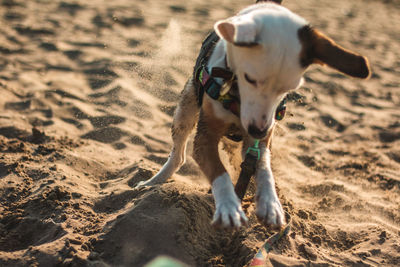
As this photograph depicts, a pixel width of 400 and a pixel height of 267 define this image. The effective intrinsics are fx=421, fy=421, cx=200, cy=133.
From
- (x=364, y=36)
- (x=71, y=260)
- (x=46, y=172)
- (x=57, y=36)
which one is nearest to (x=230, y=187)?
(x=71, y=260)

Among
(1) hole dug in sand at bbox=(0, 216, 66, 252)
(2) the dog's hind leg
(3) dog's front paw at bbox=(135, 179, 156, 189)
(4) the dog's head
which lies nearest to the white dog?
(4) the dog's head

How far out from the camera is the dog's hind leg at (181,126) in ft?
13.1

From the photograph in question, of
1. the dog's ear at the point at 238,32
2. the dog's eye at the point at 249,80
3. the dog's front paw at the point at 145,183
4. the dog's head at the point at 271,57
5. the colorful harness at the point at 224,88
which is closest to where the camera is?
the dog's ear at the point at 238,32

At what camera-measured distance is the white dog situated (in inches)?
107

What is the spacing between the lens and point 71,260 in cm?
283

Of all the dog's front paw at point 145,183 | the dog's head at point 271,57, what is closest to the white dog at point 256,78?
the dog's head at point 271,57

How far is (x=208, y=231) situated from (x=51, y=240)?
46.3 inches

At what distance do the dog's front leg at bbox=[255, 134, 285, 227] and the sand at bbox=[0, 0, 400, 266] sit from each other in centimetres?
36

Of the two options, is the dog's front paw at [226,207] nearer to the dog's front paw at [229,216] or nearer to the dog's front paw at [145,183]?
the dog's front paw at [229,216]

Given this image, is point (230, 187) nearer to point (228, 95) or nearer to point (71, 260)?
point (228, 95)

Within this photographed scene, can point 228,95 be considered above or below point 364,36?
above

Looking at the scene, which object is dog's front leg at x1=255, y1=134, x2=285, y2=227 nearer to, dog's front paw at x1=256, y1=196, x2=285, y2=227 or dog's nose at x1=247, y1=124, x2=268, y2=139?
dog's front paw at x1=256, y1=196, x2=285, y2=227

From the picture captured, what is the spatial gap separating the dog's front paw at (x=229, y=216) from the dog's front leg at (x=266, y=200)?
0.18 m

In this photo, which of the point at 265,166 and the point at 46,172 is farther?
the point at 46,172
